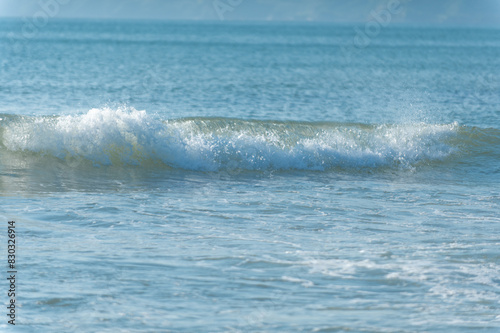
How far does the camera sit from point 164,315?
5.72 meters

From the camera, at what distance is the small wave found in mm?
14055

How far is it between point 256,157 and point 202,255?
23.3 feet

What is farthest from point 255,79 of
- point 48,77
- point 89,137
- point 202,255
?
point 202,255

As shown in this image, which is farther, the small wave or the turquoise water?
the small wave

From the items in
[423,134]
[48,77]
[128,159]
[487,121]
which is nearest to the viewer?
[128,159]

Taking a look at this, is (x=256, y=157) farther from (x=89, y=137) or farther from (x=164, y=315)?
(x=164, y=315)

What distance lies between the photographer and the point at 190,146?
14.4 meters

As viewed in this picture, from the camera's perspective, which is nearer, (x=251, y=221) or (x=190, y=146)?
(x=251, y=221)

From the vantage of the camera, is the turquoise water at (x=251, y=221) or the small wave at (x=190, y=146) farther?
the small wave at (x=190, y=146)

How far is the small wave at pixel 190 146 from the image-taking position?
553 inches

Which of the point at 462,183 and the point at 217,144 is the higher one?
the point at 217,144

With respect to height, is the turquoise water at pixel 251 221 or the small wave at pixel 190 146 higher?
the small wave at pixel 190 146

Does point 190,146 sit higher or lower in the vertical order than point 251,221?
higher

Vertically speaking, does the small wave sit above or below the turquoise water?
above
